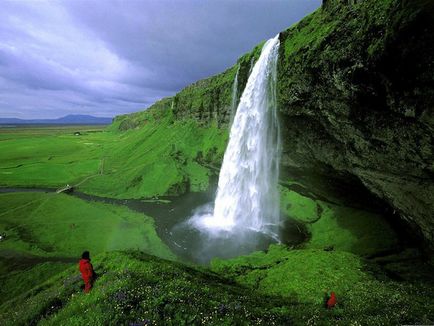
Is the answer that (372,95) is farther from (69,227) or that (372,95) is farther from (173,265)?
(69,227)

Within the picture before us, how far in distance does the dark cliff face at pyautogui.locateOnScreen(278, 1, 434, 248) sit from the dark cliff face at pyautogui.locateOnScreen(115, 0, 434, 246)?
75mm

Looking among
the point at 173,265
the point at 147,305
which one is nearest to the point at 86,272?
the point at 147,305

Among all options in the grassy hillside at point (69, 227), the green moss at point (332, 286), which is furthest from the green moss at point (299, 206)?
the grassy hillside at point (69, 227)

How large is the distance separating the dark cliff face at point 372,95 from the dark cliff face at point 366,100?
0.08 metres

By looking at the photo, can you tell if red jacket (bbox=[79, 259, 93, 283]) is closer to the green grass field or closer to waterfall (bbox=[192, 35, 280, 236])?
the green grass field

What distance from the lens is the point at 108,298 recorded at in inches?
506

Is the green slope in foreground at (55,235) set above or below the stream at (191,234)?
below

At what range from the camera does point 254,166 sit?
48.3m

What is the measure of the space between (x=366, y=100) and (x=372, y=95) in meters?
1.22

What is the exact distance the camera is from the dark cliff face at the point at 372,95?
19.9 m

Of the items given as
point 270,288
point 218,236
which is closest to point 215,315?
point 270,288

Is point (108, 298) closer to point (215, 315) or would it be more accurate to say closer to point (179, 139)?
point (215, 315)

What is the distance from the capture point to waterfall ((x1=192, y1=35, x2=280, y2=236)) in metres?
44.1

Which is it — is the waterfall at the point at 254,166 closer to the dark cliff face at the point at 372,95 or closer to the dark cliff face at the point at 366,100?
the dark cliff face at the point at 366,100
